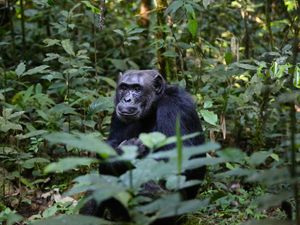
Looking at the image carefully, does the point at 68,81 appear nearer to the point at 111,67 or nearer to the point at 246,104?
the point at 246,104

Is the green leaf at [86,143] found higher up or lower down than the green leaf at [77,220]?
higher up

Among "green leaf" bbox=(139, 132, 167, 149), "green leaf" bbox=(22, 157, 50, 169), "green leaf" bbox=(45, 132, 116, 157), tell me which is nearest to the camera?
"green leaf" bbox=(45, 132, 116, 157)

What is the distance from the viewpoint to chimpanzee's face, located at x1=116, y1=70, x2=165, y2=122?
5562mm

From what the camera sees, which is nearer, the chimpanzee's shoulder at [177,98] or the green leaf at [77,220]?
the green leaf at [77,220]

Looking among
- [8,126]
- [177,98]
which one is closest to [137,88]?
[177,98]

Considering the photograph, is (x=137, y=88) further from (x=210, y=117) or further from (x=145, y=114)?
(x=210, y=117)

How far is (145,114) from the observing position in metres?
5.68

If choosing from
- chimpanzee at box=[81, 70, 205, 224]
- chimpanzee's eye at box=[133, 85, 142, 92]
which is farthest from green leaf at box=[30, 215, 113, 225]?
chimpanzee's eye at box=[133, 85, 142, 92]

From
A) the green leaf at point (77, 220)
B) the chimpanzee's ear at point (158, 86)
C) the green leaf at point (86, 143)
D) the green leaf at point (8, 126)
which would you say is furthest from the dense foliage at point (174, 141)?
the green leaf at point (86, 143)

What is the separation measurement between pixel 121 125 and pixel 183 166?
119 inches

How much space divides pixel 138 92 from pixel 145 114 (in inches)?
9.1

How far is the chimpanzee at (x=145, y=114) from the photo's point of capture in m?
5.17

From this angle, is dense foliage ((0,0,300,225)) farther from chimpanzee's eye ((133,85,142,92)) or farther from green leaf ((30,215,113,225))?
green leaf ((30,215,113,225))

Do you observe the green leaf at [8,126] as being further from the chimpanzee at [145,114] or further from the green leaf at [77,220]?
the green leaf at [77,220]
